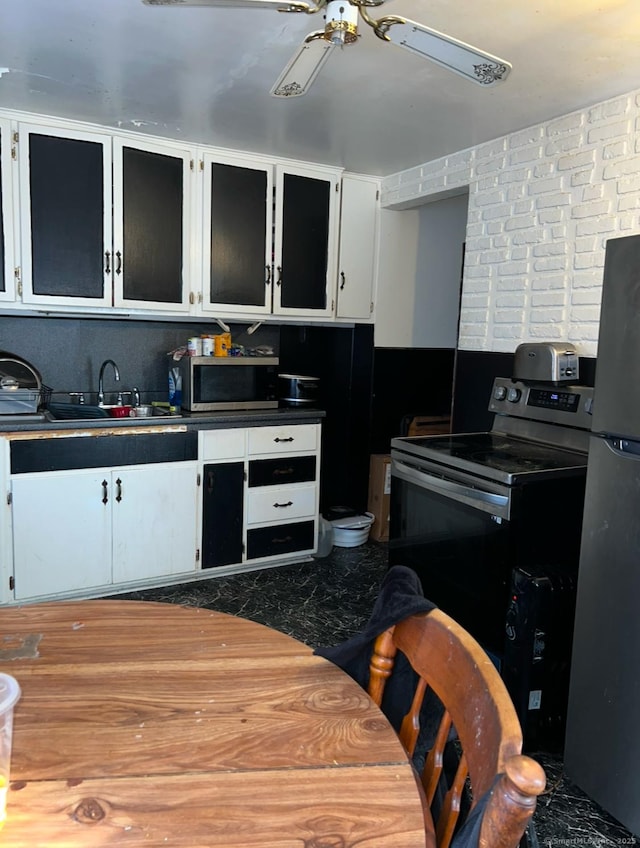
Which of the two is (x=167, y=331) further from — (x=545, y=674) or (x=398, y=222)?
(x=545, y=674)

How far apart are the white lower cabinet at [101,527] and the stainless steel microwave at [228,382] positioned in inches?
15.9

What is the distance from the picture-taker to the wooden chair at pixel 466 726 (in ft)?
2.01

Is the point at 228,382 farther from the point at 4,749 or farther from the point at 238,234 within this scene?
the point at 4,749

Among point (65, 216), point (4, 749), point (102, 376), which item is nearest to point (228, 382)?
point (102, 376)

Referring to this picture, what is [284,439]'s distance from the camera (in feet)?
11.6

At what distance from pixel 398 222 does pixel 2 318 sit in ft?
7.84

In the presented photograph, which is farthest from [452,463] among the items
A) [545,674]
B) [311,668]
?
[311,668]

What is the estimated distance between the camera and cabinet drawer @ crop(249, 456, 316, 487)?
3457 millimetres

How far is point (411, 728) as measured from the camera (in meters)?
1.04

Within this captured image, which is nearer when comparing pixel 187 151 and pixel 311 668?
pixel 311 668

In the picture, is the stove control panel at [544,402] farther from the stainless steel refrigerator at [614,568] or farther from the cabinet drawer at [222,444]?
the cabinet drawer at [222,444]

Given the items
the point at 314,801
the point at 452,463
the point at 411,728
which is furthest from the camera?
the point at 452,463

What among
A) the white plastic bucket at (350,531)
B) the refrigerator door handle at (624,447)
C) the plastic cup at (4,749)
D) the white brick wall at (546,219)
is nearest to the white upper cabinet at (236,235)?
the white brick wall at (546,219)

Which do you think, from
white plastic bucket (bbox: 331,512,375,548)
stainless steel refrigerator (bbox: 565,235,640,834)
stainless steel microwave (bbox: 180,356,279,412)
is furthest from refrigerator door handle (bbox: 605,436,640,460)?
white plastic bucket (bbox: 331,512,375,548)
